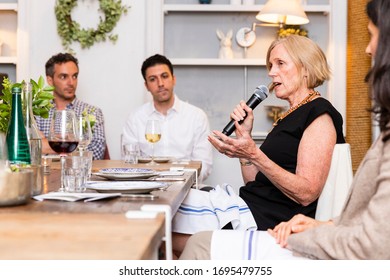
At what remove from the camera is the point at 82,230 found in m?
0.98

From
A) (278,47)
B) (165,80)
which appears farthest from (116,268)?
(165,80)

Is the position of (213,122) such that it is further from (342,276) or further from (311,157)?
(342,276)

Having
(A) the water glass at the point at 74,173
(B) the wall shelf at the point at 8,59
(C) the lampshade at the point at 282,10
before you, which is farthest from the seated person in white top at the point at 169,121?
(A) the water glass at the point at 74,173

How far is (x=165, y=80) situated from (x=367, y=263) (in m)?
2.93

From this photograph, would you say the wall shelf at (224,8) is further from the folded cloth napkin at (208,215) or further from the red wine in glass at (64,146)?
the red wine in glass at (64,146)

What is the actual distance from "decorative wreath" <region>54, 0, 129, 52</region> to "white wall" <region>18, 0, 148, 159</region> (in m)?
0.04

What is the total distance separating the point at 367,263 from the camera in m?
1.09

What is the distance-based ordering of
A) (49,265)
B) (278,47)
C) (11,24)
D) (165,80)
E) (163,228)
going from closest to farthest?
(49,265) < (163,228) < (278,47) < (165,80) < (11,24)

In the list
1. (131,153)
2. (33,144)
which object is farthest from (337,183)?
(131,153)

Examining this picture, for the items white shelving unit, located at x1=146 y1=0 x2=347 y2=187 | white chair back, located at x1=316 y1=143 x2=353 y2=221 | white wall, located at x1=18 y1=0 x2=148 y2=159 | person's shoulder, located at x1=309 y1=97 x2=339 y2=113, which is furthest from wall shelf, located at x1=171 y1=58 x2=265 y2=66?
white chair back, located at x1=316 y1=143 x2=353 y2=221

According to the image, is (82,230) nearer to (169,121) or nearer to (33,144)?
(33,144)

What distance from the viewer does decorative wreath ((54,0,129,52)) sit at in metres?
4.32

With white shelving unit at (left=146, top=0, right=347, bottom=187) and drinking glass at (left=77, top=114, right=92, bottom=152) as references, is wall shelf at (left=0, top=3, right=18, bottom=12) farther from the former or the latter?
drinking glass at (left=77, top=114, right=92, bottom=152)

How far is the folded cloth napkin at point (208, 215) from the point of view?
2.00 metres
